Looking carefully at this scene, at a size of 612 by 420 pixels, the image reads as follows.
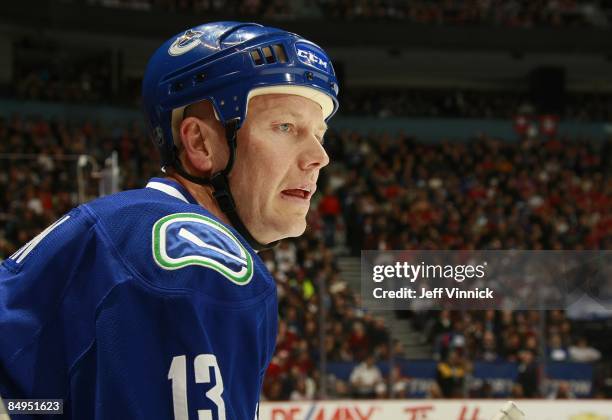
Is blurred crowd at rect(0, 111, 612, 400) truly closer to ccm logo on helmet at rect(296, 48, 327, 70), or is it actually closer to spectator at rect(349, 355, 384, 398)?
spectator at rect(349, 355, 384, 398)

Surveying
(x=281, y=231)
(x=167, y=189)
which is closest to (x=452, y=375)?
(x=281, y=231)

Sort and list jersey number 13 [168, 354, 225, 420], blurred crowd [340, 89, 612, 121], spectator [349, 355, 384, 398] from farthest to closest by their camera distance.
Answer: blurred crowd [340, 89, 612, 121] → spectator [349, 355, 384, 398] → jersey number 13 [168, 354, 225, 420]

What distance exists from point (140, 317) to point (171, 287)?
0.16ft

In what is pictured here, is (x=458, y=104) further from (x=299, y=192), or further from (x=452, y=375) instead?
(x=299, y=192)

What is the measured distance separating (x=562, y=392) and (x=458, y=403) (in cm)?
72

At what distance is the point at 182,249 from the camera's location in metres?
0.98

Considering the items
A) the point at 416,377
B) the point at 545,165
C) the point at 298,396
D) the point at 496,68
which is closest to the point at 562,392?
the point at 416,377

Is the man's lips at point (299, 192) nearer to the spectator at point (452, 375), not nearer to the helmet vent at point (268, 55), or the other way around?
the helmet vent at point (268, 55)

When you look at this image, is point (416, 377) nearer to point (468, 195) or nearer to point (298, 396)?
point (298, 396)

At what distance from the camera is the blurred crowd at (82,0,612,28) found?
18.3 metres

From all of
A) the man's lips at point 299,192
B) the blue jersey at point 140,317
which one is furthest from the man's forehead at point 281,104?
the blue jersey at point 140,317

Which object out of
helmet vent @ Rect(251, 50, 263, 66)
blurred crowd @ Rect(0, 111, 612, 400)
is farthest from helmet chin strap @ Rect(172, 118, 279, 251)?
blurred crowd @ Rect(0, 111, 612, 400)

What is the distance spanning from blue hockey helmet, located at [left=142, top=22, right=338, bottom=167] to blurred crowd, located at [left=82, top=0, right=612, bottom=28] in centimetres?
1703

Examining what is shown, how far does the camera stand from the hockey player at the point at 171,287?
3.14ft
